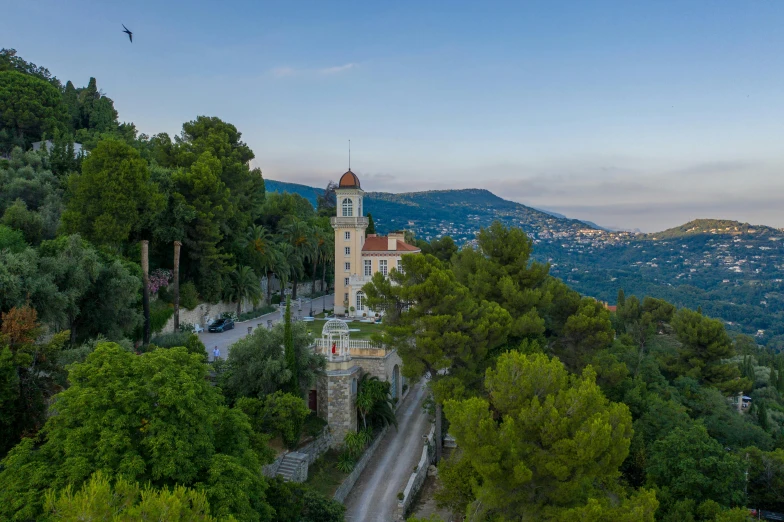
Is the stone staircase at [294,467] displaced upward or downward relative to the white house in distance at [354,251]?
downward

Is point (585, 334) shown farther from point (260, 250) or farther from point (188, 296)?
point (260, 250)

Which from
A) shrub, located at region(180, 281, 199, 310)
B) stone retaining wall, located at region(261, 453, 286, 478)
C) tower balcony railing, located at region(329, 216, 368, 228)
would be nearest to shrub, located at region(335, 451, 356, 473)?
stone retaining wall, located at region(261, 453, 286, 478)

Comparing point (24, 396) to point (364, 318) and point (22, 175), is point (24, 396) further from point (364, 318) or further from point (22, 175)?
point (364, 318)

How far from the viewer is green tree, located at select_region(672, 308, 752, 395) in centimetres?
3106

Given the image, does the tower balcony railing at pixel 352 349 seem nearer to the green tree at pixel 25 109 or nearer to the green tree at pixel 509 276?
the green tree at pixel 509 276

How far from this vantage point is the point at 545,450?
13.7 meters

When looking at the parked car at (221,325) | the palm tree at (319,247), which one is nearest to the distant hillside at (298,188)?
the palm tree at (319,247)

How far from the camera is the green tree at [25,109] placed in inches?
1507

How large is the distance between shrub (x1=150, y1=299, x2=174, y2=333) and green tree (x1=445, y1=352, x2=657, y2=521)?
1755 centimetres

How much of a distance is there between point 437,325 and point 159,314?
15217 millimetres

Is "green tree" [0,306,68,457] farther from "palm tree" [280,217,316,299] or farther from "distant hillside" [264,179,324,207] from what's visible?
"distant hillside" [264,179,324,207]

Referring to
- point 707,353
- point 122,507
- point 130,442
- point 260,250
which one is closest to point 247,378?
point 130,442

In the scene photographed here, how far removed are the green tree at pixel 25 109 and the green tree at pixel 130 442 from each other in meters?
35.6

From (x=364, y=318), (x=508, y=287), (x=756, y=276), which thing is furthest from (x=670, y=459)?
(x=756, y=276)
